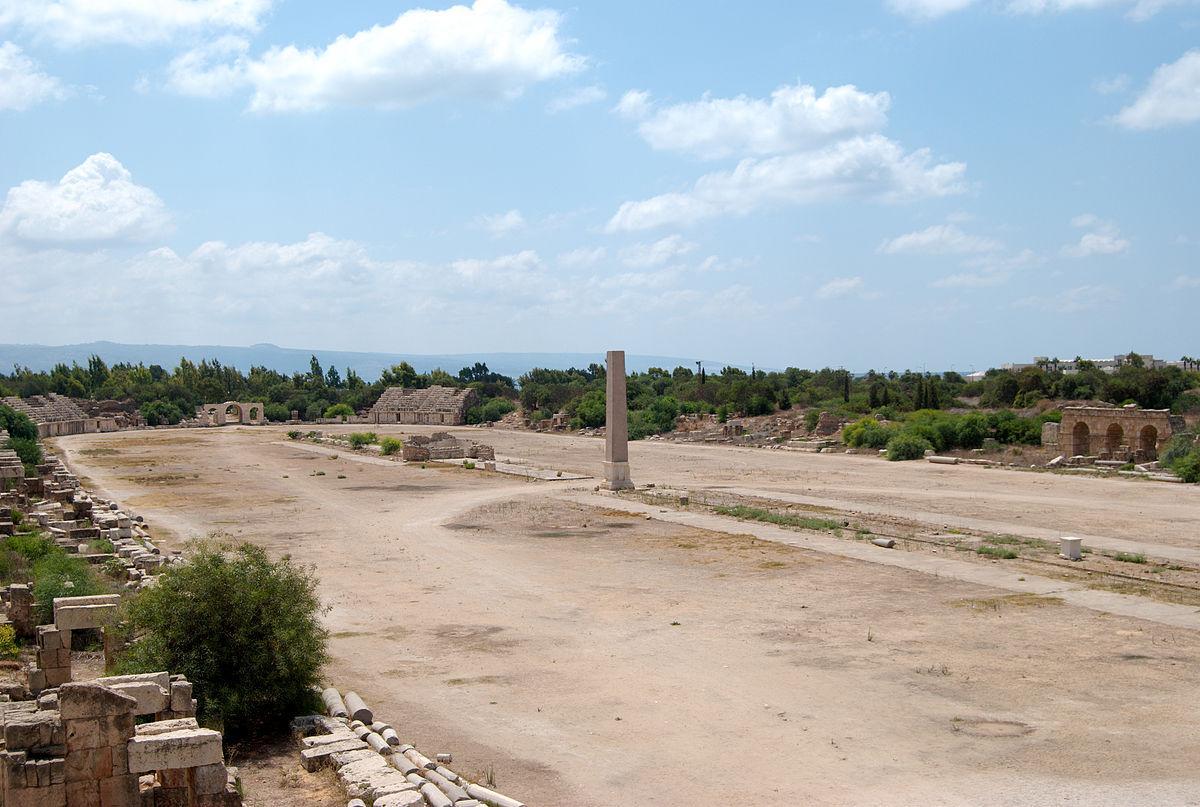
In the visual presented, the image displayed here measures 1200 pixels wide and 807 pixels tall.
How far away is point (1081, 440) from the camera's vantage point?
4441 centimetres

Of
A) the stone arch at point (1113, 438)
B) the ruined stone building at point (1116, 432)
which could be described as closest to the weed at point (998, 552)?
the ruined stone building at point (1116, 432)

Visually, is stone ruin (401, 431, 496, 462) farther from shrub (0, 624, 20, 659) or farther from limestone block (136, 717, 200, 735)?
limestone block (136, 717, 200, 735)

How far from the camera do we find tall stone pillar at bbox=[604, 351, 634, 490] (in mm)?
34031

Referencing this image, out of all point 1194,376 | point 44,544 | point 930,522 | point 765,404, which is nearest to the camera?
point 44,544

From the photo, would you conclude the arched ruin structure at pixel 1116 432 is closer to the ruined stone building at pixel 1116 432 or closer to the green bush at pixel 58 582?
the ruined stone building at pixel 1116 432

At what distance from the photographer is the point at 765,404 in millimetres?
74250

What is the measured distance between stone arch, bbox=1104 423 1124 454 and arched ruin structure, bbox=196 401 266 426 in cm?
7494

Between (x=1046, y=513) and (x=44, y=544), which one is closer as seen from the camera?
(x=44, y=544)

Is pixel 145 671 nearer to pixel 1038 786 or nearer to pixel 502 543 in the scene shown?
pixel 1038 786

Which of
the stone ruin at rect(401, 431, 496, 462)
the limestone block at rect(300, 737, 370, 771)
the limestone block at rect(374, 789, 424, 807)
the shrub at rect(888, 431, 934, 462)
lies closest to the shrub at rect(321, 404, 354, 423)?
the stone ruin at rect(401, 431, 496, 462)

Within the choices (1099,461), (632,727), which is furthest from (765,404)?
(632,727)

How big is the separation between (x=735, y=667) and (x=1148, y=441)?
37.0m

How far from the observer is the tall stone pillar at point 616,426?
34.0 metres

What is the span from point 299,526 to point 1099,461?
32.0 metres
